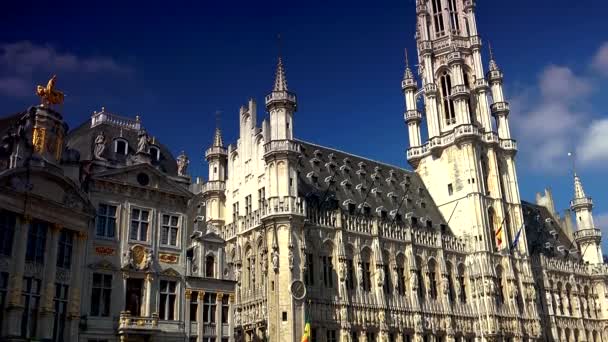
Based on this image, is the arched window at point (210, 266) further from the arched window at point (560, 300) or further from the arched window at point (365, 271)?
the arched window at point (560, 300)

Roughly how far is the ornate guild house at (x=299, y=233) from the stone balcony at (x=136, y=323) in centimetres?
14

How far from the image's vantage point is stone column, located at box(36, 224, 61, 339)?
3600cm

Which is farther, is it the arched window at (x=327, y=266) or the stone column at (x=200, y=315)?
the arched window at (x=327, y=266)

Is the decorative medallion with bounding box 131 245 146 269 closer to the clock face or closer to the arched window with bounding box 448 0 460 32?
the clock face

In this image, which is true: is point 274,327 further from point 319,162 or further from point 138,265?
point 319,162

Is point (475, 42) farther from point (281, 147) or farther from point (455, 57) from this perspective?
point (281, 147)

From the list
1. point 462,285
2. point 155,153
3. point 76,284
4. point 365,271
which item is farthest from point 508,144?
point 76,284

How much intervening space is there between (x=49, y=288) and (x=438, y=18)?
225ft

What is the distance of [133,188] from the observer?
42.9 metres

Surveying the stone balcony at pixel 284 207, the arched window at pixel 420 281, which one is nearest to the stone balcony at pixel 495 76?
the arched window at pixel 420 281

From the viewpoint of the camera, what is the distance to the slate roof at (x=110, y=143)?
143 feet

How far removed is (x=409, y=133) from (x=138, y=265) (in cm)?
5011

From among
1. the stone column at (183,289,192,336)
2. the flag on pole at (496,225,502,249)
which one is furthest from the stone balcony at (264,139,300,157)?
the flag on pole at (496,225,502,249)

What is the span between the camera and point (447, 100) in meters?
82.9
